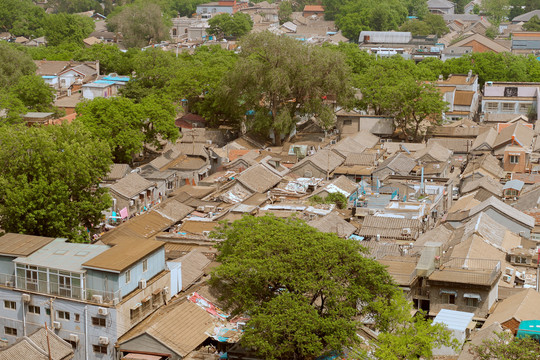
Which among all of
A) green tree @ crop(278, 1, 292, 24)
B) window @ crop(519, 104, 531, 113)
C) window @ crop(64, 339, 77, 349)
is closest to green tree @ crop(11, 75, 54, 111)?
window @ crop(64, 339, 77, 349)

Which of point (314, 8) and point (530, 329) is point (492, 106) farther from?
point (314, 8)

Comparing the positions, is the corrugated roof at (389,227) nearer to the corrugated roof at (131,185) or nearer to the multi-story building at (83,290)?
the multi-story building at (83,290)

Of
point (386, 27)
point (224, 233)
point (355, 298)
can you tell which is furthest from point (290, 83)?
point (386, 27)

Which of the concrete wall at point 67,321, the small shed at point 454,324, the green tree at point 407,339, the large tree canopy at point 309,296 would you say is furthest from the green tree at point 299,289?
the concrete wall at point 67,321

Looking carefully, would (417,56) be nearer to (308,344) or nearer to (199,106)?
(199,106)

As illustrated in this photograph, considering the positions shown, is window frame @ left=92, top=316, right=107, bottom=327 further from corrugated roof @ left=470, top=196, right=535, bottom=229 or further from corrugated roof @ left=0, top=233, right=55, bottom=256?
corrugated roof @ left=470, top=196, right=535, bottom=229

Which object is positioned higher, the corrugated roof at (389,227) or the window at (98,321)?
the window at (98,321)

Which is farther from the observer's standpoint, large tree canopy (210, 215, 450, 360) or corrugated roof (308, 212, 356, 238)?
corrugated roof (308, 212, 356, 238)

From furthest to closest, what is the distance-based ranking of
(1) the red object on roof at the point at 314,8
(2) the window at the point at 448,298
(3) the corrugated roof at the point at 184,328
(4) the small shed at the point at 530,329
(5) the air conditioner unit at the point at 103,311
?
(1) the red object on roof at the point at 314,8 < (2) the window at the point at 448,298 < (5) the air conditioner unit at the point at 103,311 < (3) the corrugated roof at the point at 184,328 < (4) the small shed at the point at 530,329
